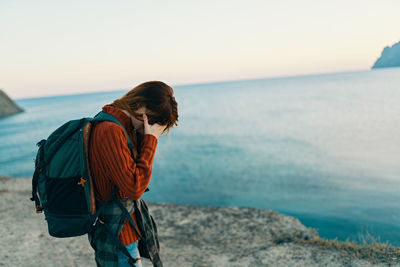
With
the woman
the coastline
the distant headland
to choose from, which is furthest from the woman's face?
the distant headland

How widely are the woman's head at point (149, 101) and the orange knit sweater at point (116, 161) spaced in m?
0.07

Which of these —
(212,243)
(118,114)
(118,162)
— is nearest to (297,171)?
(212,243)

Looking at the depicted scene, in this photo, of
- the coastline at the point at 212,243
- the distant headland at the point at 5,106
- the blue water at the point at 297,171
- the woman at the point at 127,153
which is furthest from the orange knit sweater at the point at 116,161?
the distant headland at the point at 5,106

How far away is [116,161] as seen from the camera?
178 cm

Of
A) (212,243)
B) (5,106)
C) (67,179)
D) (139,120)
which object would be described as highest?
(139,120)

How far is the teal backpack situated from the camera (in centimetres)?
184

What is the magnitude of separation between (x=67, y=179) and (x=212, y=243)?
533 centimetres

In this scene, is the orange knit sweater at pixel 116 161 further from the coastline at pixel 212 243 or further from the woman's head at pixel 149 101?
the coastline at pixel 212 243

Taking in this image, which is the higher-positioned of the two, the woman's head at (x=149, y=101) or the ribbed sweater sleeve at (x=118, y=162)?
the woman's head at (x=149, y=101)

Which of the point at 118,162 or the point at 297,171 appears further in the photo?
the point at 297,171

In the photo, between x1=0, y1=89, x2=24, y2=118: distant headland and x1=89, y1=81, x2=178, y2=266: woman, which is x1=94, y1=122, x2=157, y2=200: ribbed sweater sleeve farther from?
x1=0, y1=89, x2=24, y2=118: distant headland

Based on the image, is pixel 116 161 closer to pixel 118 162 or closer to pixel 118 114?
pixel 118 162

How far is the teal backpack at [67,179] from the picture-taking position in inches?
72.3

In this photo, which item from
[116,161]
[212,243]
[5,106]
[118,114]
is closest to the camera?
[116,161]
